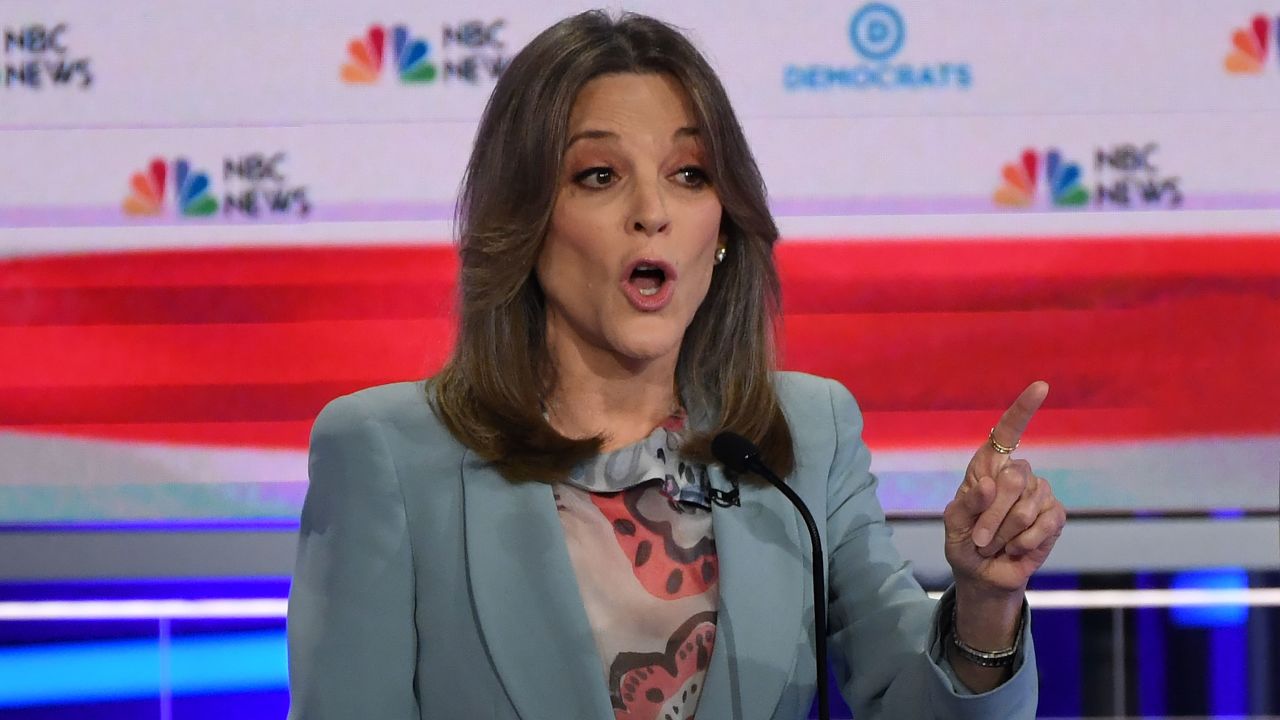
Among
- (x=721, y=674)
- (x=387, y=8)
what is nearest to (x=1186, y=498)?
(x=721, y=674)

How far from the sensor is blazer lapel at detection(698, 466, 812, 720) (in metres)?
1.55

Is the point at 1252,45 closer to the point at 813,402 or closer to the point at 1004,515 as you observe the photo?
the point at 813,402

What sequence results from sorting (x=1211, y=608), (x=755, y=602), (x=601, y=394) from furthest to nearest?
(x=1211, y=608), (x=601, y=394), (x=755, y=602)

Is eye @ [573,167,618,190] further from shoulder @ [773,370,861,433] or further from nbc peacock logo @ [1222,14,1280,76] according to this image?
nbc peacock logo @ [1222,14,1280,76]

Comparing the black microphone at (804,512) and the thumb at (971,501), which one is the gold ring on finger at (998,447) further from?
the black microphone at (804,512)

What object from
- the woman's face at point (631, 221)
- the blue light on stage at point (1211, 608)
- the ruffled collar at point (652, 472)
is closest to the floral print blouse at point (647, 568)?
the ruffled collar at point (652, 472)

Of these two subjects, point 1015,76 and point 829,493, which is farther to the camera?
point 1015,76

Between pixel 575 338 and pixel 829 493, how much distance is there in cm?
38

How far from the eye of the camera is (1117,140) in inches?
100

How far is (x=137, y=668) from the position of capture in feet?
8.88

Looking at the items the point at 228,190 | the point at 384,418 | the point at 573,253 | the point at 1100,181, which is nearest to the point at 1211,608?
the point at 1100,181

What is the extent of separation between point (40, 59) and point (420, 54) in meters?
0.71

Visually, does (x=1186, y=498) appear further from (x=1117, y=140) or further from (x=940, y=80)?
(x=940, y=80)

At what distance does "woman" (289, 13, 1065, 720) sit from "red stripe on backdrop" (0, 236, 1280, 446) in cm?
82
